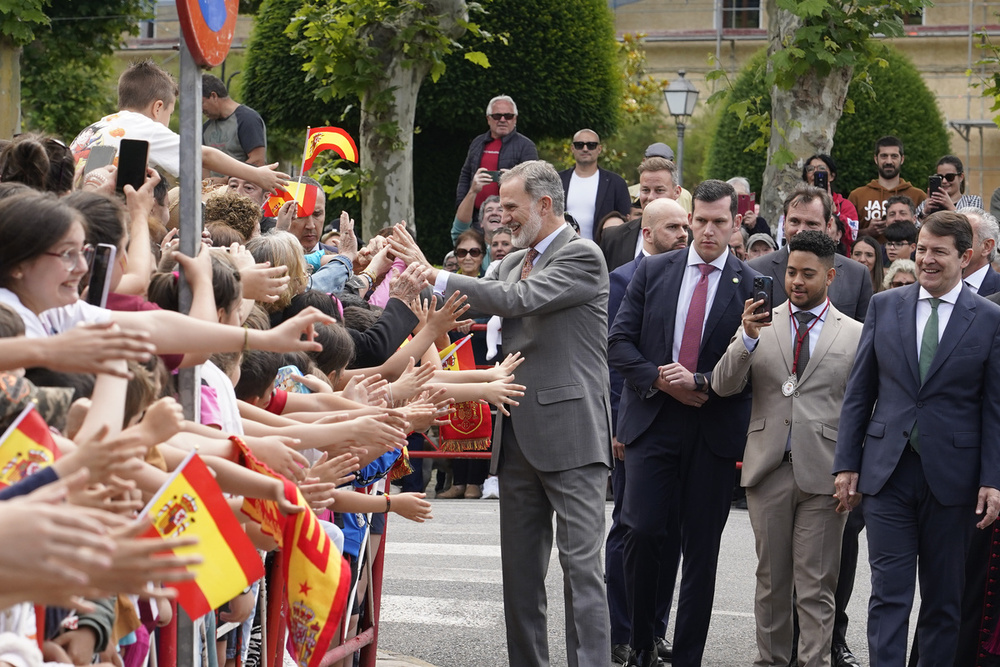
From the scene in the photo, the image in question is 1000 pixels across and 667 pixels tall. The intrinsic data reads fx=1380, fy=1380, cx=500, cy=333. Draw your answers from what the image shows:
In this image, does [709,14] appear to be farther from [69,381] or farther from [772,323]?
[69,381]

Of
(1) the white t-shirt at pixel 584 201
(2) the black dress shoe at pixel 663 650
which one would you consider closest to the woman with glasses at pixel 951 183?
(1) the white t-shirt at pixel 584 201

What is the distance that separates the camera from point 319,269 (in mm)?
7520

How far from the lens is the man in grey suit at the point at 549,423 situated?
251 inches

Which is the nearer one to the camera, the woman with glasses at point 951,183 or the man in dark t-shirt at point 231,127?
the man in dark t-shirt at point 231,127

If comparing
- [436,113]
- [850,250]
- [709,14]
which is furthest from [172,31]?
[850,250]

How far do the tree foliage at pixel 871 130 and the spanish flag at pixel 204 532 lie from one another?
2353 cm

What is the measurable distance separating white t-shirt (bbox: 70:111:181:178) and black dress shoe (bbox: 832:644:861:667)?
13.7 ft

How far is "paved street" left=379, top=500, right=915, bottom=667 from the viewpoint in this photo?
7.41m

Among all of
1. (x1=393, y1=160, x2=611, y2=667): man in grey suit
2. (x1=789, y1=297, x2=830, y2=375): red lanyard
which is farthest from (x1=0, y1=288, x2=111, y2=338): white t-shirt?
(x1=789, y1=297, x2=830, y2=375): red lanyard

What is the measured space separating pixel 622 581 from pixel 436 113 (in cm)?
1409

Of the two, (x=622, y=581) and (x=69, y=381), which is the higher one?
(x=69, y=381)

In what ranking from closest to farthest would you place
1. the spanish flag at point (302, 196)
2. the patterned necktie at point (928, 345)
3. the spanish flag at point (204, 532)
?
the spanish flag at point (204, 532) → the patterned necktie at point (928, 345) → the spanish flag at point (302, 196)

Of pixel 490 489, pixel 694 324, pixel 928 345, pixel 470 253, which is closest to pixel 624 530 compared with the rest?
pixel 694 324

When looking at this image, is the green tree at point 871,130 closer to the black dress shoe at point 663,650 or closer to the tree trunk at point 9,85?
the tree trunk at point 9,85
